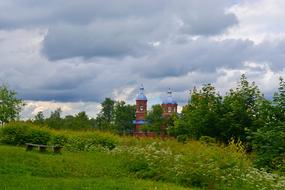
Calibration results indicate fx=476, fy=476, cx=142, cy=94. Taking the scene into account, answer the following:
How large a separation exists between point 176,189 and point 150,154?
386cm

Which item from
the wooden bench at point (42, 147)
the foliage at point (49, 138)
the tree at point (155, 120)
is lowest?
the wooden bench at point (42, 147)

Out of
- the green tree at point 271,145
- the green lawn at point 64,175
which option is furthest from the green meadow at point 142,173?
the green tree at point 271,145

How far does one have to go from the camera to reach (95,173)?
14.5 meters

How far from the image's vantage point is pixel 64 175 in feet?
45.8

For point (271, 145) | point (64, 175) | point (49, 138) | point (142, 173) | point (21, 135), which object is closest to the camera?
point (64, 175)

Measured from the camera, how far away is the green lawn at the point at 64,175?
11.8 meters

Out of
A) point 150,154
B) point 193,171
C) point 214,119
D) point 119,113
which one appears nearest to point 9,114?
point 214,119

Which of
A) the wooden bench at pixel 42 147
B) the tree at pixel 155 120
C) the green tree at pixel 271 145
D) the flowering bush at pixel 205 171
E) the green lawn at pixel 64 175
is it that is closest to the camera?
the green lawn at pixel 64 175

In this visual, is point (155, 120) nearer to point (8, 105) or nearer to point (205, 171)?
point (8, 105)

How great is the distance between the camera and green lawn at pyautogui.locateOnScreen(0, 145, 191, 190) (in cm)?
1176

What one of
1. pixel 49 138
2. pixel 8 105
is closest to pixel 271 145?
pixel 49 138

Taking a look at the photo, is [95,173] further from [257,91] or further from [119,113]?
[119,113]

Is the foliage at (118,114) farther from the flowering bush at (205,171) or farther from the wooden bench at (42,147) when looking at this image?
the flowering bush at (205,171)

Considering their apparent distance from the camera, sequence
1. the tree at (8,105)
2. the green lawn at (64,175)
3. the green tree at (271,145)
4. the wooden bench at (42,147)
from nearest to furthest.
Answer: the green lawn at (64,175) < the green tree at (271,145) < the wooden bench at (42,147) < the tree at (8,105)
